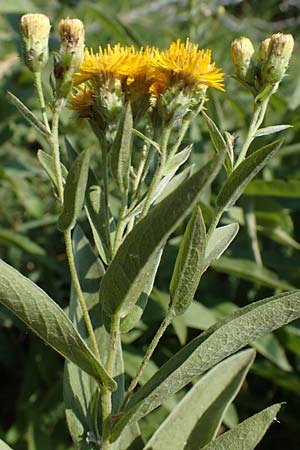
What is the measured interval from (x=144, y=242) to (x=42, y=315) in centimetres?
16

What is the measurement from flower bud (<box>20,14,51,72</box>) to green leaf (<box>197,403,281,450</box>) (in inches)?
20.9

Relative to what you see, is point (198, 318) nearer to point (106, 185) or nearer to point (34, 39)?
point (106, 185)

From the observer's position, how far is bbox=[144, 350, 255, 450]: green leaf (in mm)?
1040

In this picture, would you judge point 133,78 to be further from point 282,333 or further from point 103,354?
point 282,333

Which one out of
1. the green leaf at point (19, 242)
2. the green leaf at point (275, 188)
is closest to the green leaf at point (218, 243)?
the green leaf at point (275, 188)

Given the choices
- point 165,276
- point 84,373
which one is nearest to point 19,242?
point 165,276

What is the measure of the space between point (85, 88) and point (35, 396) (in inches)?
40.9

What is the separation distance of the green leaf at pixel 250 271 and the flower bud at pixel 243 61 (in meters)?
0.77

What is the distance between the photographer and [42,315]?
81cm

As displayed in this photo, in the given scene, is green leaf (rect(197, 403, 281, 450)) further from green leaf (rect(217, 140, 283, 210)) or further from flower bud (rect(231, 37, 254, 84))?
flower bud (rect(231, 37, 254, 84))

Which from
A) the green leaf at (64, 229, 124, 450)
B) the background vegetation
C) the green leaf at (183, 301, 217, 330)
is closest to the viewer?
the green leaf at (64, 229, 124, 450)

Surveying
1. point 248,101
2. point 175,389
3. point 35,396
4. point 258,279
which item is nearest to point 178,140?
point 175,389

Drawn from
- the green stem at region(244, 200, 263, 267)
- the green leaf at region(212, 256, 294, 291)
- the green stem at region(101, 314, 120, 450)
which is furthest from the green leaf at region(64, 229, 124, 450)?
the green stem at region(244, 200, 263, 267)

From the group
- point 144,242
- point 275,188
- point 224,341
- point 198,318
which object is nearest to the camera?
point 144,242
